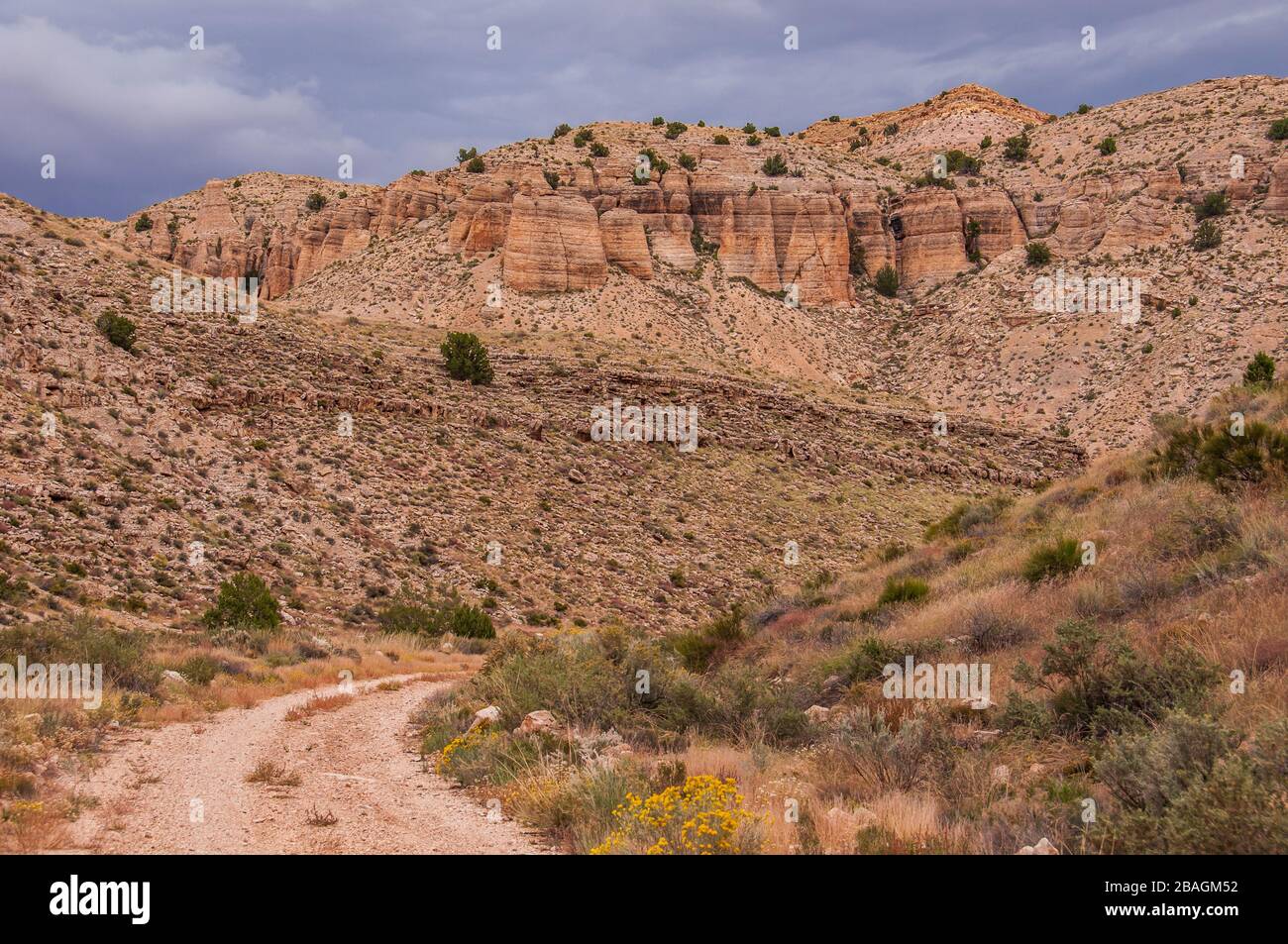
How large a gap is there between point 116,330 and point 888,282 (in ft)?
172

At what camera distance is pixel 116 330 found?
28.9 meters

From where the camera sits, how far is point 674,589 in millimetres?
29188

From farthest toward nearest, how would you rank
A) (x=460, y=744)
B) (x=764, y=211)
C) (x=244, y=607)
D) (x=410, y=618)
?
1. (x=764, y=211)
2. (x=410, y=618)
3. (x=244, y=607)
4. (x=460, y=744)

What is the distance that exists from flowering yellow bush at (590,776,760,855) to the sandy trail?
87cm

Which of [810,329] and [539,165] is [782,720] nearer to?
[810,329]

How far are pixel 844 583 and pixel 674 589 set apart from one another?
38.9 feet

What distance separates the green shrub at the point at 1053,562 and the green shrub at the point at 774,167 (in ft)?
207

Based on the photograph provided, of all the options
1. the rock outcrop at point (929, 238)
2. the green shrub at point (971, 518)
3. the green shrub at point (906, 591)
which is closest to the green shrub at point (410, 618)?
the green shrub at point (906, 591)

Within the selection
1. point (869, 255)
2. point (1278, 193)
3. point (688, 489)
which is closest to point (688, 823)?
point (688, 489)

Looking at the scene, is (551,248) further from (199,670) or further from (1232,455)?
(1232,455)

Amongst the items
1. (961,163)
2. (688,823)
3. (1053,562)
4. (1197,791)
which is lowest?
(688,823)

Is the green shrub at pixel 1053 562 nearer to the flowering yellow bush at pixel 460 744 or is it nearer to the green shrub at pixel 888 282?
the flowering yellow bush at pixel 460 744

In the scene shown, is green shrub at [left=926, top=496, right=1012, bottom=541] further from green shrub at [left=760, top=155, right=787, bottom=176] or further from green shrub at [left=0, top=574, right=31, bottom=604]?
green shrub at [left=760, top=155, right=787, bottom=176]

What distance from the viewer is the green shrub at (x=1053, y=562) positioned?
36.7 feet
